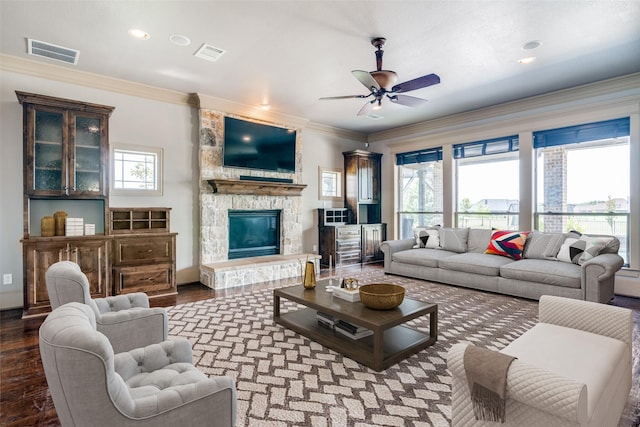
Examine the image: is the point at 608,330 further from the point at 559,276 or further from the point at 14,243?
the point at 14,243

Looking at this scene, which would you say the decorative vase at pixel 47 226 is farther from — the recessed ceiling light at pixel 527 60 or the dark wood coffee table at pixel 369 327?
the recessed ceiling light at pixel 527 60

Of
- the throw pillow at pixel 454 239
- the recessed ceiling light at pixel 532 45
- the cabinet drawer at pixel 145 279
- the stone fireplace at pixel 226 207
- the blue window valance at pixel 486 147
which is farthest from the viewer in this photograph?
the blue window valance at pixel 486 147

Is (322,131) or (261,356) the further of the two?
(322,131)

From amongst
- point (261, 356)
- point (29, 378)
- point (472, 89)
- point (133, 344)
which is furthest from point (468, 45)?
point (29, 378)

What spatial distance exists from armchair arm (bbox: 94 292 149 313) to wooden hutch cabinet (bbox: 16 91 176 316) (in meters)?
1.91

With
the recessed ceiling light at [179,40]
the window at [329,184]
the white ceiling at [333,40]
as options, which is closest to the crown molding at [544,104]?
the white ceiling at [333,40]

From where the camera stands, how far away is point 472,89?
190 inches

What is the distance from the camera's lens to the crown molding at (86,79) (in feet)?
12.5

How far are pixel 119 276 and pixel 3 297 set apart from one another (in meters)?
1.22

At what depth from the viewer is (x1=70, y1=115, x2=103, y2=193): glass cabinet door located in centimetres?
396

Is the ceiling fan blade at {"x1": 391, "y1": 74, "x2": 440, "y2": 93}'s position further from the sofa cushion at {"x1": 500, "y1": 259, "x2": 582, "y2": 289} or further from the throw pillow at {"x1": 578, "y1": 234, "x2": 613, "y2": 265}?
the throw pillow at {"x1": 578, "y1": 234, "x2": 613, "y2": 265}

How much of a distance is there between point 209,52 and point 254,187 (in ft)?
7.83

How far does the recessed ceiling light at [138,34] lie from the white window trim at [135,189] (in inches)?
69.0

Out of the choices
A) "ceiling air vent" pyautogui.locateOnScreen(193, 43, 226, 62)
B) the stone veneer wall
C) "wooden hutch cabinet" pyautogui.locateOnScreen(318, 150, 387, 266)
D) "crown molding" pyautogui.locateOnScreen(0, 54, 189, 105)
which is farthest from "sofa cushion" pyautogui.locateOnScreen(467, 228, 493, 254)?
"crown molding" pyautogui.locateOnScreen(0, 54, 189, 105)
